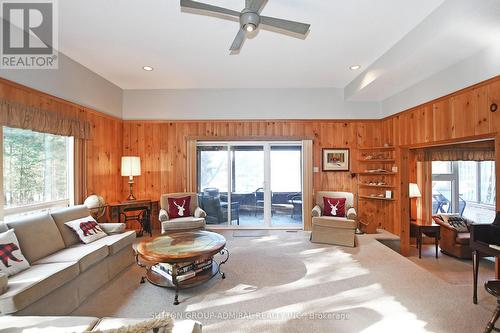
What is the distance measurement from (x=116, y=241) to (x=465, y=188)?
7.34 metres

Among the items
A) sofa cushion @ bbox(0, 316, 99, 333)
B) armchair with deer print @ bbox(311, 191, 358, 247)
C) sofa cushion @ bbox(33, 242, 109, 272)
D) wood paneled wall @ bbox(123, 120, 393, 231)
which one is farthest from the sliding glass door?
sofa cushion @ bbox(0, 316, 99, 333)

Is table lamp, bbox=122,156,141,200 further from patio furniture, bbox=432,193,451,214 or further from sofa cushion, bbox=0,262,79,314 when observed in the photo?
patio furniture, bbox=432,193,451,214

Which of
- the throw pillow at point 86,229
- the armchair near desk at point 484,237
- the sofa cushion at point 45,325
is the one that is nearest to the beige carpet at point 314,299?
the armchair near desk at point 484,237

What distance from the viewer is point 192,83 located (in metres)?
4.74

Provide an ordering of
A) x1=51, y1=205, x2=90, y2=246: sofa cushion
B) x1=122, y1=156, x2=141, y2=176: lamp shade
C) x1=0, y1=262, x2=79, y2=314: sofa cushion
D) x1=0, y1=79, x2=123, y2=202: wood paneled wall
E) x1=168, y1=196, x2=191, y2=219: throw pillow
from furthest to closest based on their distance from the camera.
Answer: x1=122, y1=156, x2=141, y2=176: lamp shade, x1=168, y1=196, x2=191, y2=219: throw pillow, x1=0, y1=79, x2=123, y2=202: wood paneled wall, x1=51, y1=205, x2=90, y2=246: sofa cushion, x1=0, y1=262, x2=79, y2=314: sofa cushion

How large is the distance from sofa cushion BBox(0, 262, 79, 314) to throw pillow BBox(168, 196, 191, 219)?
83.5 inches

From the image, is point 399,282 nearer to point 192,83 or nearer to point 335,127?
point 335,127

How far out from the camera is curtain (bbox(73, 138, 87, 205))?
12.7 ft

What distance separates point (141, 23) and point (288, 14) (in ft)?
5.56

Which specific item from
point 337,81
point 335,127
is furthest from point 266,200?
point 337,81

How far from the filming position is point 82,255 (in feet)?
8.16

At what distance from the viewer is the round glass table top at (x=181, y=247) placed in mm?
2459

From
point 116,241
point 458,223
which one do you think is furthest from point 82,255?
point 458,223

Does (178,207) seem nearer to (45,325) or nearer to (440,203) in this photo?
(45,325)
